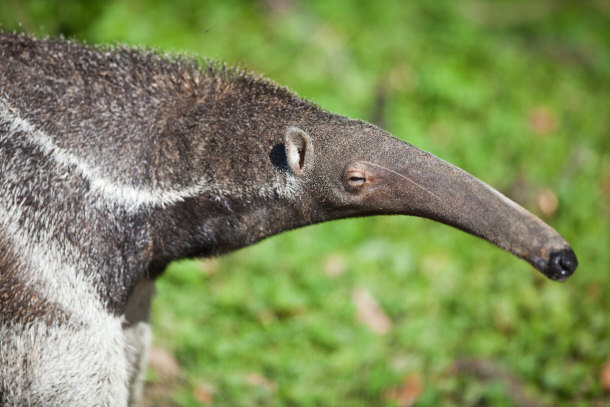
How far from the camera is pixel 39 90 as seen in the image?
3.54 metres

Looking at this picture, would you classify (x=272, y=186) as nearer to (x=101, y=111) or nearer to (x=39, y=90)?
(x=101, y=111)

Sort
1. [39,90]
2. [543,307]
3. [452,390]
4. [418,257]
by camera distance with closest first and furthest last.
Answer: [39,90], [452,390], [543,307], [418,257]

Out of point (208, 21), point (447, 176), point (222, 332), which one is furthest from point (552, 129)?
point (447, 176)

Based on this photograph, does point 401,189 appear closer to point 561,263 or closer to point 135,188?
point 561,263

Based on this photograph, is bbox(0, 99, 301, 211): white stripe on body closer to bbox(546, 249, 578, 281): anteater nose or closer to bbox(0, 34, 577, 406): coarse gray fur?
bbox(0, 34, 577, 406): coarse gray fur

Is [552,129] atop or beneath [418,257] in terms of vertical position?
atop

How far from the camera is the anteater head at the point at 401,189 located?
3.10 metres

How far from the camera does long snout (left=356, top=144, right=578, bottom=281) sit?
10.1 feet

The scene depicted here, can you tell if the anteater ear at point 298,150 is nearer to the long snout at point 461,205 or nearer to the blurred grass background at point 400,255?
the long snout at point 461,205

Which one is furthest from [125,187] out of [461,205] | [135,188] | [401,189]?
[461,205]

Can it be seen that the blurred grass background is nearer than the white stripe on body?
No

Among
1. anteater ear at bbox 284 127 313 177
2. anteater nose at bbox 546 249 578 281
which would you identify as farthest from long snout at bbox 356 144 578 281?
anteater ear at bbox 284 127 313 177

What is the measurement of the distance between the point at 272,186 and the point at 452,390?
2313 mm

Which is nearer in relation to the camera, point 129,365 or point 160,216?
point 160,216
